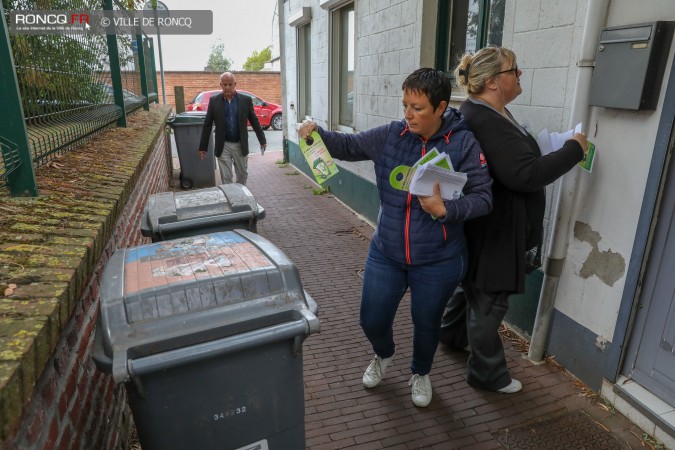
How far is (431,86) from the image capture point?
210 centimetres

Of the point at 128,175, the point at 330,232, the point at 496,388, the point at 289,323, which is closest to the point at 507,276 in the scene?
the point at 496,388

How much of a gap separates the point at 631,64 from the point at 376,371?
2162 millimetres

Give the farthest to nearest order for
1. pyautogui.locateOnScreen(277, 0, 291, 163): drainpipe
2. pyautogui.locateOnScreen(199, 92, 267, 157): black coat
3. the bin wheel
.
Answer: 1. pyautogui.locateOnScreen(277, 0, 291, 163): drainpipe
2. the bin wheel
3. pyautogui.locateOnScreen(199, 92, 267, 157): black coat

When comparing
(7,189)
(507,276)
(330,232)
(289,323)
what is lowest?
(330,232)

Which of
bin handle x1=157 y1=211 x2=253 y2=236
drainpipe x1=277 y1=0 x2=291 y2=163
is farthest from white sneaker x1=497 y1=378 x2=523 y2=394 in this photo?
drainpipe x1=277 y1=0 x2=291 y2=163

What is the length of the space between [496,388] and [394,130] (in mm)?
1671

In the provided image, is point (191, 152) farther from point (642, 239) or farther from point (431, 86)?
point (642, 239)

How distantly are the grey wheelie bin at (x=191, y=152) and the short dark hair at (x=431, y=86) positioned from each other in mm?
6153

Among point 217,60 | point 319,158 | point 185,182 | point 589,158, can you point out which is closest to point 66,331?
point 319,158

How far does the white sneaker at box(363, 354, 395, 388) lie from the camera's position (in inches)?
113

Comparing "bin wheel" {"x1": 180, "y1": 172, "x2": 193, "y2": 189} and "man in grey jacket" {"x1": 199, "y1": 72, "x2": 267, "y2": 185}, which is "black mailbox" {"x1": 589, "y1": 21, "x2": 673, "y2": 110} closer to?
"man in grey jacket" {"x1": 199, "y1": 72, "x2": 267, "y2": 185}

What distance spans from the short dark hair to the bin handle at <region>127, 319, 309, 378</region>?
121 centimetres

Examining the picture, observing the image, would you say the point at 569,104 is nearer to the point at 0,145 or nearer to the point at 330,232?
the point at 0,145

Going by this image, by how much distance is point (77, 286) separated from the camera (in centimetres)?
160
